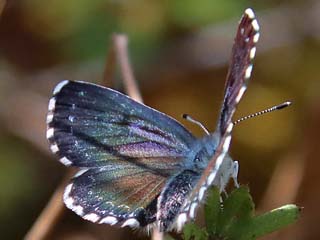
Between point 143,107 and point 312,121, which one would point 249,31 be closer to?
point 143,107

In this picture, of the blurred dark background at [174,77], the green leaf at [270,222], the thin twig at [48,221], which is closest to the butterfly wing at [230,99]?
the green leaf at [270,222]

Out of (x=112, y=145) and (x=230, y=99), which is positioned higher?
(x=230, y=99)

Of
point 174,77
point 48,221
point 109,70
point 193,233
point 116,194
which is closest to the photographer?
point 193,233

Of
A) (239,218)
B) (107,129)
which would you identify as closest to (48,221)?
(107,129)

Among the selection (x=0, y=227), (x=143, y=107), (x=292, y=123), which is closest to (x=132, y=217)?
(x=143, y=107)

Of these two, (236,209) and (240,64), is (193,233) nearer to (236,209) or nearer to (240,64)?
(236,209)

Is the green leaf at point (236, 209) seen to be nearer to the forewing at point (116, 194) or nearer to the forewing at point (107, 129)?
the forewing at point (116, 194)

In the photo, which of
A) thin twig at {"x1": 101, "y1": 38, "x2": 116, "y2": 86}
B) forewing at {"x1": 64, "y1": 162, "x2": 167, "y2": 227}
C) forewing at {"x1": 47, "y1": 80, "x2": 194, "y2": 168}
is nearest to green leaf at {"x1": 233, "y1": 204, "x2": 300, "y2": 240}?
forewing at {"x1": 64, "y1": 162, "x2": 167, "y2": 227}

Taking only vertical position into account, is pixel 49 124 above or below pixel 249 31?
below
